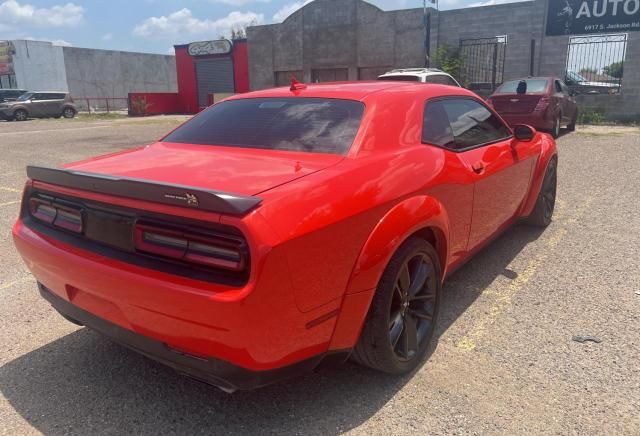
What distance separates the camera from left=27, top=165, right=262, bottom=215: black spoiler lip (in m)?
1.91

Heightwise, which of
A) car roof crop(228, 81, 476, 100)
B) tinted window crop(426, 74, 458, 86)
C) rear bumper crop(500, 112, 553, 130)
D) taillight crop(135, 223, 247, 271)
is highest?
tinted window crop(426, 74, 458, 86)

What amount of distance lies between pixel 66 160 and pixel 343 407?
33.6ft

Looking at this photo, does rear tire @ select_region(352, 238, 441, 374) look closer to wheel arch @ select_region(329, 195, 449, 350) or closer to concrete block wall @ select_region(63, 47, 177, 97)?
wheel arch @ select_region(329, 195, 449, 350)

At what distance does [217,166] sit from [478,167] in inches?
71.2

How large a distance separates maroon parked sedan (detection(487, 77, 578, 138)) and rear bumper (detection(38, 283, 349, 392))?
34.6 feet

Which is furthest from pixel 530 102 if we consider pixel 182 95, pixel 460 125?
pixel 182 95

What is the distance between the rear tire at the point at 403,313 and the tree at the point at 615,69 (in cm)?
1926

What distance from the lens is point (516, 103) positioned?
37.9 ft

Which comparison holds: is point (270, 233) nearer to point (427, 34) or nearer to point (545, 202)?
point (545, 202)

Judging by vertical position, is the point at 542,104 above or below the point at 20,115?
above

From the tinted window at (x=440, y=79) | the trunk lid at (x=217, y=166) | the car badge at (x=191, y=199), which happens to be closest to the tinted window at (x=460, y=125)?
the trunk lid at (x=217, y=166)

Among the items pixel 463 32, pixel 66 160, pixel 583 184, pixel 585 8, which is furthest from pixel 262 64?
→ pixel 583 184

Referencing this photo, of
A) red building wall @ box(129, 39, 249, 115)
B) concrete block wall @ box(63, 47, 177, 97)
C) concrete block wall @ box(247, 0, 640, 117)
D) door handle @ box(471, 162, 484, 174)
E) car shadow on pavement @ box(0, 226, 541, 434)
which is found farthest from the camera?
concrete block wall @ box(63, 47, 177, 97)

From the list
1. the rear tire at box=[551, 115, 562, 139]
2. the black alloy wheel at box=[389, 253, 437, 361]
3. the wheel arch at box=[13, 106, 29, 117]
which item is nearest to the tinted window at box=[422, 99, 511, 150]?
the black alloy wheel at box=[389, 253, 437, 361]
